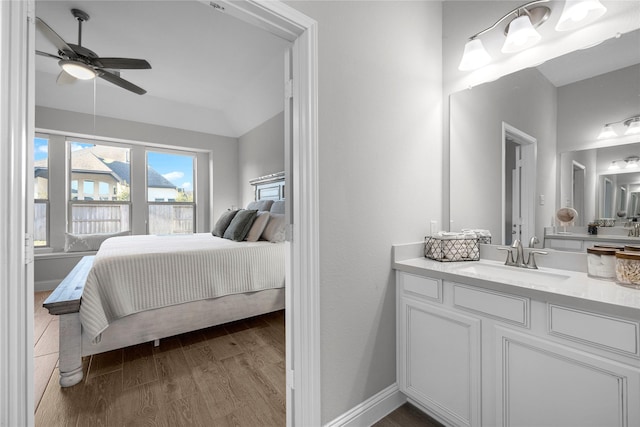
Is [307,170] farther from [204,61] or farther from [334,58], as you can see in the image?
[204,61]

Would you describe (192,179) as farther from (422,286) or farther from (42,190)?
(422,286)

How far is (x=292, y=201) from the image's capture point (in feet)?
4.53

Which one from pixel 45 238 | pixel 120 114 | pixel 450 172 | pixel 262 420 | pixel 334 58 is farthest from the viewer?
pixel 120 114

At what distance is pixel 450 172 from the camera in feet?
6.45

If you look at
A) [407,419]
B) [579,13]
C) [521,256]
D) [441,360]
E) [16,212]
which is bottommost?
[407,419]

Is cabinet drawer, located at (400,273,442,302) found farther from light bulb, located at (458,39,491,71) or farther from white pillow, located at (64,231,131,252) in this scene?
white pillow, located at (64,231,131,252)

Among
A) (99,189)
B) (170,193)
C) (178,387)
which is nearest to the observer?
(178,387)

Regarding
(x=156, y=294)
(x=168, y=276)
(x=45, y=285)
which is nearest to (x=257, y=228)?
(x=168, y=276)

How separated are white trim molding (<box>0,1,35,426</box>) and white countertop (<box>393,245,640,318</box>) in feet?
5.18

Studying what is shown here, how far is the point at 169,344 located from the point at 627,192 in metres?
3.28

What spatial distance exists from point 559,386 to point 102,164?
6103mm

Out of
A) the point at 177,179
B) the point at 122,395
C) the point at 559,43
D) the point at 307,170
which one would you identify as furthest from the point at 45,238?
the point at 559,43

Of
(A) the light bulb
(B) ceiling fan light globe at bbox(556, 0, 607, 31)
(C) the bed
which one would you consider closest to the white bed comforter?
(C) the bed

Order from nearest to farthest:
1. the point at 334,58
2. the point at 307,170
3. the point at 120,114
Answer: the point at 307,170, the point at 334,58, the point at 120,114
